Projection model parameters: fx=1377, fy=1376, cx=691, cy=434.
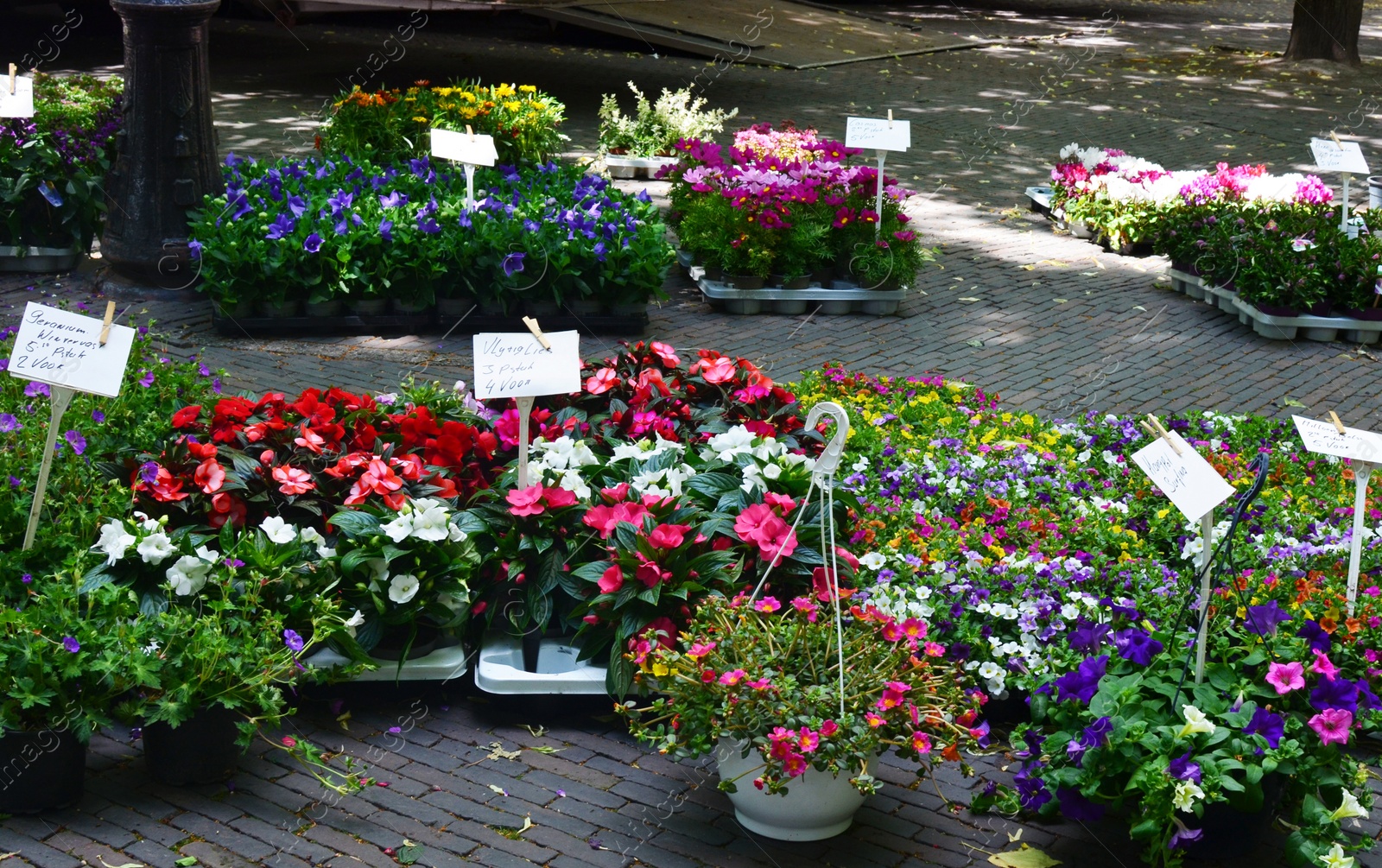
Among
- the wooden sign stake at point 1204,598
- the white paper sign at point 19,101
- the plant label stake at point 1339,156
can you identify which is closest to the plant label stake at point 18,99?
the white paper sign at point 19,101

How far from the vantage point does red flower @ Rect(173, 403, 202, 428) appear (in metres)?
4.41

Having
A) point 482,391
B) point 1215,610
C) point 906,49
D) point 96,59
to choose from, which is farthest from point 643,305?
point 906,49

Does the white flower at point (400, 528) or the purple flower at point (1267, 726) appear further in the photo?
the white flower at point (400, 528)

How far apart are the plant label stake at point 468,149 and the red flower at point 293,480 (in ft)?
12.5

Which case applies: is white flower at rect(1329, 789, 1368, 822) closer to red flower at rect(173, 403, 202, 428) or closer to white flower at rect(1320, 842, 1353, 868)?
white flower at rect(1320, 842, 1353, 868)

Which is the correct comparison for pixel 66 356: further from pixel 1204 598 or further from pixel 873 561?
pixel 1204 598

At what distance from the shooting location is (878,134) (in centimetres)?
834

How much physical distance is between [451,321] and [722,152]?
11.8 ft

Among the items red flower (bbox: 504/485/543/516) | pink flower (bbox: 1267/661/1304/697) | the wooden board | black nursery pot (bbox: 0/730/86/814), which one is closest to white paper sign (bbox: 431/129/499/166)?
red flower (bbox: 504/485/543/516)

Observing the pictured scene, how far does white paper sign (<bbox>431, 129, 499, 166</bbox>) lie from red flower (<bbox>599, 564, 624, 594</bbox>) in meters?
4.25

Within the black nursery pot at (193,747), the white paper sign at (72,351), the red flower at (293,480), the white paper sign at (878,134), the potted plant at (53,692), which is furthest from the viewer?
the white paper sign at (878,134)

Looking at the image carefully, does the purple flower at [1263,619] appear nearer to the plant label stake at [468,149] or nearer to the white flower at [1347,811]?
the white flower at [1347,811]

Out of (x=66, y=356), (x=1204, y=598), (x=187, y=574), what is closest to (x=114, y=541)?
(x=187, y=574)

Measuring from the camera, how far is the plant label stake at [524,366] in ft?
13.1
